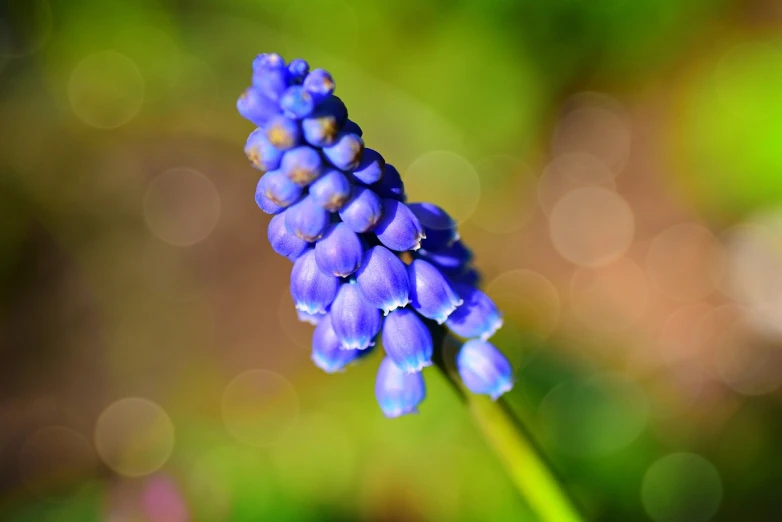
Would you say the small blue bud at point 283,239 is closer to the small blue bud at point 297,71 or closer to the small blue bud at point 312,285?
the small blue bud at point 312,285

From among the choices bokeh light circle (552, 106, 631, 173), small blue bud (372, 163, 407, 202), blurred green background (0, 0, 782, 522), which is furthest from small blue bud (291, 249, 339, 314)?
bokeh light circle (552, 106, 631, 173)

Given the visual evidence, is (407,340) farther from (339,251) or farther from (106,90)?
(106,90)

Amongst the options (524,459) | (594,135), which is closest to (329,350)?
(524,459)

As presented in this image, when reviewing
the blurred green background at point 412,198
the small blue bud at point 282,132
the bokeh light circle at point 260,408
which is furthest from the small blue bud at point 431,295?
the bokeh light circle at point 260,408

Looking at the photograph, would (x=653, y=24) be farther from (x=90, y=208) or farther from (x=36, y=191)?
(x=36, y=191)

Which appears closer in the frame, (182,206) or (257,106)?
(257,106)
